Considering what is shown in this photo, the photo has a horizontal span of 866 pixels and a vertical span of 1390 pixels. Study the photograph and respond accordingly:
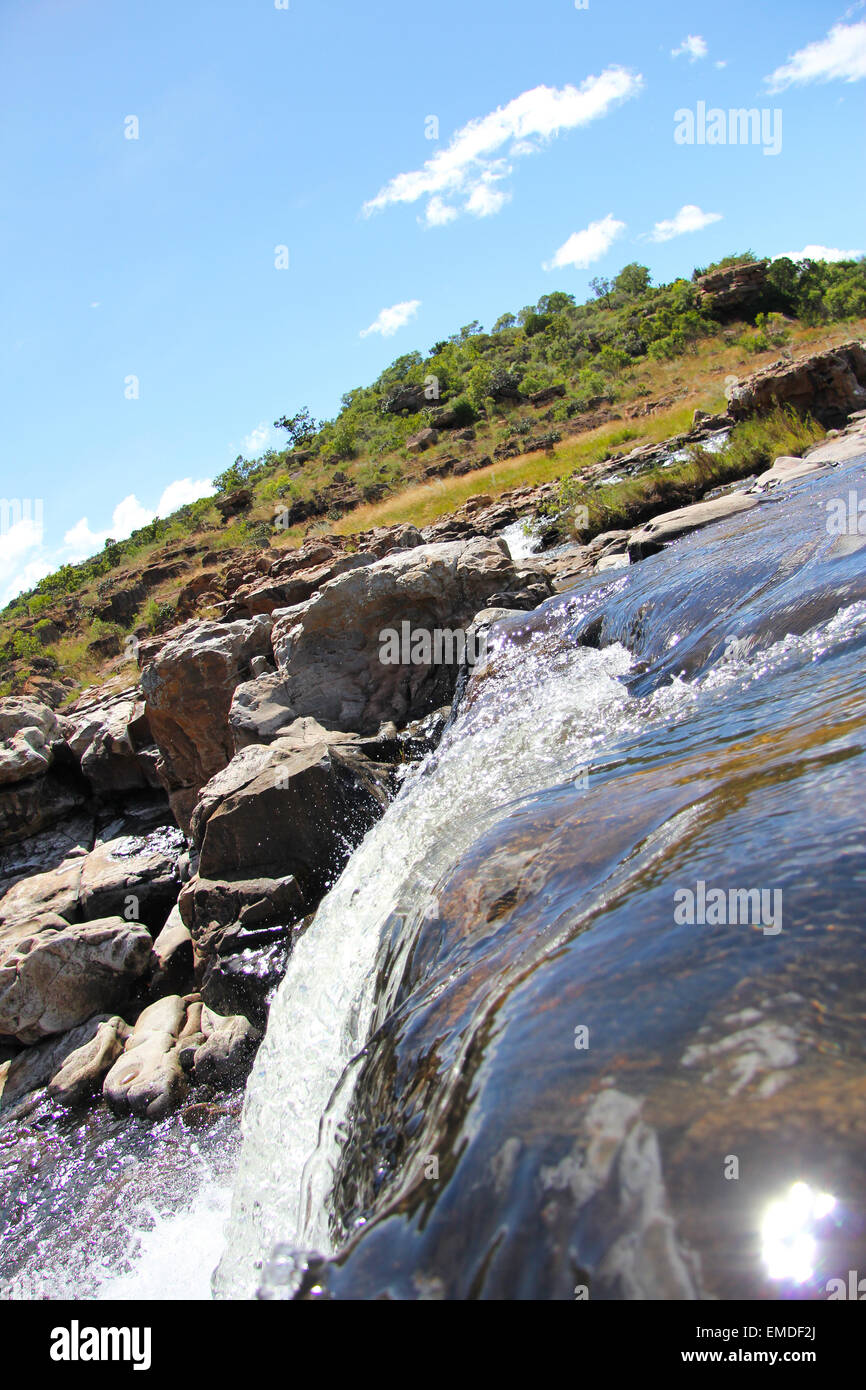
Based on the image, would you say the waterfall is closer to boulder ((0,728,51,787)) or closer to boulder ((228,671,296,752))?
boulder ((228,671,296,752))

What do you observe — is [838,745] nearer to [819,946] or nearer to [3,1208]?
[819,946]

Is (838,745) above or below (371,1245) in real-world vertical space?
above

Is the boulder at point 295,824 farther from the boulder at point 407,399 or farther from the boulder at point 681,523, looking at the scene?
the boulder at point 407,399

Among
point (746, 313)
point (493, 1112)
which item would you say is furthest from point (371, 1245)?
point (746, 313)

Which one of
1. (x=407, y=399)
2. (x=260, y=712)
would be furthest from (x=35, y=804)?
(x=407, y=399)

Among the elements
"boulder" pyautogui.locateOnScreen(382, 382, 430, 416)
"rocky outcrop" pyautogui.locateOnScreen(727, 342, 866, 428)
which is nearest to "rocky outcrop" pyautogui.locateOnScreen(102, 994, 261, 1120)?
"rocky outcrop" pyautogui.locateOnScreen(727, 342, 866, 428)

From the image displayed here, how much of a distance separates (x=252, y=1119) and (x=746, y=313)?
41269 mm

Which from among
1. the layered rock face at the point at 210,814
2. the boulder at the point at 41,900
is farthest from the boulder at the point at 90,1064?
the boulder at the point at 41,900

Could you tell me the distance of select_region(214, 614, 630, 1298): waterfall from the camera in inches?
122

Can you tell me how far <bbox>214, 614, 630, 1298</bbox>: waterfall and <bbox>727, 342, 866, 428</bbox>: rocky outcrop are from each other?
34.6ft

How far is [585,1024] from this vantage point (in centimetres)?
192

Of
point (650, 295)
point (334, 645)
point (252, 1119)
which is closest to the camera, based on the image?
point (252, 1119)

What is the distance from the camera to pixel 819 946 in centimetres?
188

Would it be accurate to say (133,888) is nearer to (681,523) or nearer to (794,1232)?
(681,523)
